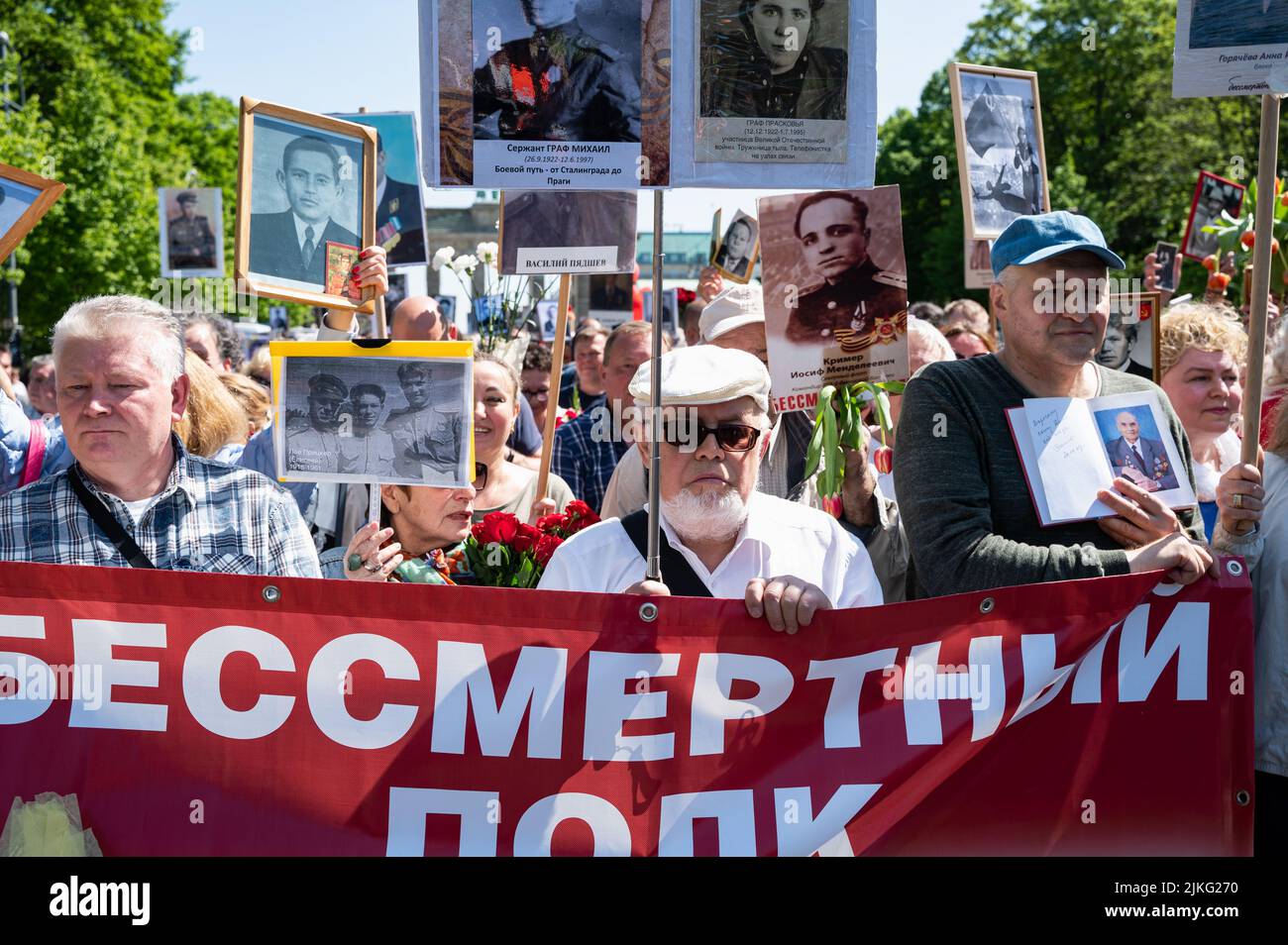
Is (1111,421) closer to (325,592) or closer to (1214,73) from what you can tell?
(1214,73)

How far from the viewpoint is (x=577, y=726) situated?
3.06 metres

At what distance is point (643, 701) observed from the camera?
3.07 m

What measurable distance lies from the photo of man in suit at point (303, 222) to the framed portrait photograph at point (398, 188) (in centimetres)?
197

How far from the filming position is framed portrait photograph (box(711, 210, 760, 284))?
25.2 ft

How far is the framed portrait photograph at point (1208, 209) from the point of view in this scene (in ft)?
26.4

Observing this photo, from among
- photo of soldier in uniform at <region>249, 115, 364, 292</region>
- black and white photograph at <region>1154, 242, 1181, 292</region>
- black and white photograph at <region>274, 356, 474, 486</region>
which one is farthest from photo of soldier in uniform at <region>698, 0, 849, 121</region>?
black and white photograph at <region>1154, 242, 1181, 292</region>

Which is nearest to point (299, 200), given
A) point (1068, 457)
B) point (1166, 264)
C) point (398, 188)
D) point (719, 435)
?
point (719, 435)

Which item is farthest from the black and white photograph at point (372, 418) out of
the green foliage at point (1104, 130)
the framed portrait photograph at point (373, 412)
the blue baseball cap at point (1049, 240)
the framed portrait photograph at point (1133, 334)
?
the green foliage at point (1104, 130)

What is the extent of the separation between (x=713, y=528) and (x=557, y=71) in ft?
3.99

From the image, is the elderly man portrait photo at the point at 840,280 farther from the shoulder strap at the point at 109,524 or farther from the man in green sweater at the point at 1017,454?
the shoulder strap at the point at 109,524

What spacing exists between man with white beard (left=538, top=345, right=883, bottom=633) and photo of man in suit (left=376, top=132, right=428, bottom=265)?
3.40 meters

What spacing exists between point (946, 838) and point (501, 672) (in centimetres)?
109

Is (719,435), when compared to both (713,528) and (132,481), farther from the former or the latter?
(132,481)
